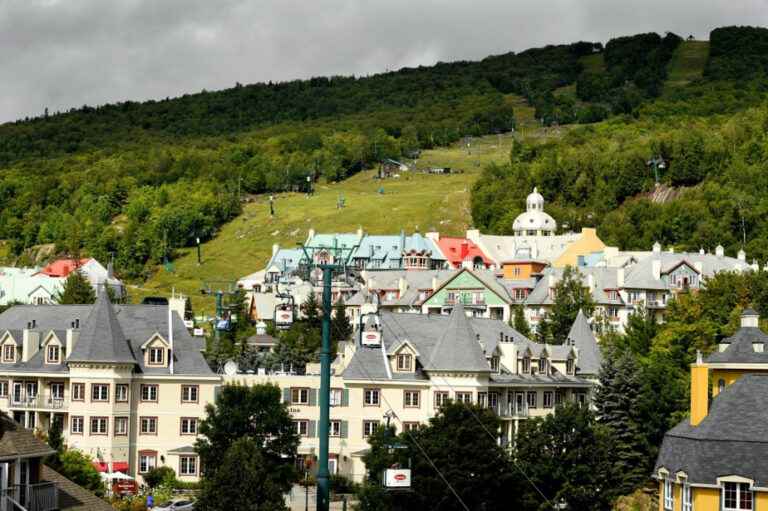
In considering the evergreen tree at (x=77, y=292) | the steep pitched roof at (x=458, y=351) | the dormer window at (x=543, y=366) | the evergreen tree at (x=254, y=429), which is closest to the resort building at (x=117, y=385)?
the evergreen tree at (x=254, y=429)

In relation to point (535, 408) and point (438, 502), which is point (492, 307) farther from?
point (438, 502)

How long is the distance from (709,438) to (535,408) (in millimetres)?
35740

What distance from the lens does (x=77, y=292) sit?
154 m

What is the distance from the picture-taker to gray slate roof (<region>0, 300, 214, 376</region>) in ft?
294

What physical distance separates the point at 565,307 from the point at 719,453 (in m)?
77.4

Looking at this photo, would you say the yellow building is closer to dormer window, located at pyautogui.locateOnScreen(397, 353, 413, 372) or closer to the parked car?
the parked car

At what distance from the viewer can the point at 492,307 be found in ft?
492

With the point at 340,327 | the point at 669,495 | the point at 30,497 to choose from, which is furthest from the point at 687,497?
the point at 340,327

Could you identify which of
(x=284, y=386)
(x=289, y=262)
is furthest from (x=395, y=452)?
(x=289, y=262)

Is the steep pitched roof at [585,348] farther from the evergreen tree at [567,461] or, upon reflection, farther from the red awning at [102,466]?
the red awning at [102,466]

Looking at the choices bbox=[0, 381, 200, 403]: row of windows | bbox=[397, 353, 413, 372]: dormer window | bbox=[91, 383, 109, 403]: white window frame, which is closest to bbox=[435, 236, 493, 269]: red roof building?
bbox=[397, 353, 413, 372]: dormer window

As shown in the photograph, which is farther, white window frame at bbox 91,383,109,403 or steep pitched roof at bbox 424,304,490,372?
steep pitched roof at bbox 424,304,490,372

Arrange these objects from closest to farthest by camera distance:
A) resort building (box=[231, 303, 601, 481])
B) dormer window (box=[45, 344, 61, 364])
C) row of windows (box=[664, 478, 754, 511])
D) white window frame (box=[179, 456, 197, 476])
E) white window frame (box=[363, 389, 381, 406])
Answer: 1. row of windows (box=[664, 478, 754, 511])
2. white window frame (box=[179, 456, 197, 476])
3. resort building (box=[231, 303, 601, 481])
4. white window frame (box=[363, 389, 381, 406])
5. dormer window (box=[45, 344, 61, 364])

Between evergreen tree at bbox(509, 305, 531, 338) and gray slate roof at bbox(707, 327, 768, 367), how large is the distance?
161ft
